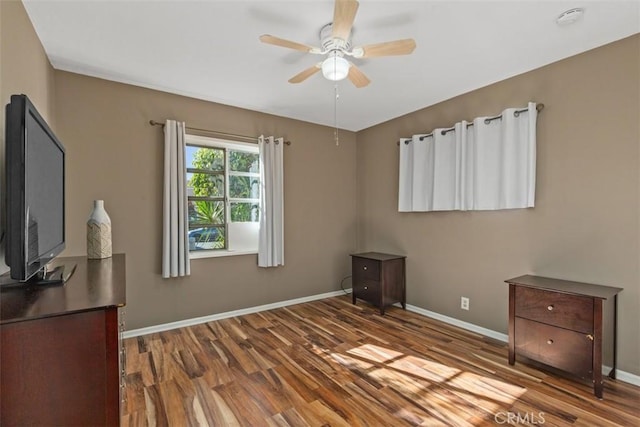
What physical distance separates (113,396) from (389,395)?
160 cm

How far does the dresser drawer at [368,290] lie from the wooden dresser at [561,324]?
1.41 metres

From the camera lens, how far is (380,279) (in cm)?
343

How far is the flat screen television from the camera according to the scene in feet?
3.22

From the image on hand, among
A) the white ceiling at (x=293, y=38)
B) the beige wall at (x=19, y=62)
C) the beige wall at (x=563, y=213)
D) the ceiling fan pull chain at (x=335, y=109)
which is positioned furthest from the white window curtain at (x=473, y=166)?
the beige wall at (x=19, y=62)

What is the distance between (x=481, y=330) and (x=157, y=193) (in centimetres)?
347

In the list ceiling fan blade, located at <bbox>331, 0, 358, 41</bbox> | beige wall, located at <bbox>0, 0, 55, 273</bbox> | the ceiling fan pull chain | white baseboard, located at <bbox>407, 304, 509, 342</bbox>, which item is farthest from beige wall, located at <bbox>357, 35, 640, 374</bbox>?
beige wall, located at <bbox>0, 0, 55, 273</bbox>

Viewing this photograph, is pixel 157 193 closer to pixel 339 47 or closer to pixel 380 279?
pixel 339 47

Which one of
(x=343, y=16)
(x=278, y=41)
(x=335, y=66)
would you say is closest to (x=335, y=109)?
(x=335, y=66)

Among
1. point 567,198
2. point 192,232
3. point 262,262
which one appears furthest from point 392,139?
point 192,232

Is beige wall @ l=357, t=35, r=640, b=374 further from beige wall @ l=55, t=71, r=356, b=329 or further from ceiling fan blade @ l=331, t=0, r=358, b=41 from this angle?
ceiling fan blade @ l=331, t=0, r=358, b=41

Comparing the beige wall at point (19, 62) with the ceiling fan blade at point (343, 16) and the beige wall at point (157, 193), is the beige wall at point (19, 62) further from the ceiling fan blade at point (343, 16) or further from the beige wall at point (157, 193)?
the ceiling fan blade at point (343, 16)

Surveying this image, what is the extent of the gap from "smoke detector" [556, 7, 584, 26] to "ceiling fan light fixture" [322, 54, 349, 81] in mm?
1367

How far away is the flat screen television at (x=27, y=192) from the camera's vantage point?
38.7 inches

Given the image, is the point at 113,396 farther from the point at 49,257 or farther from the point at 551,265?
the point at 551,265
